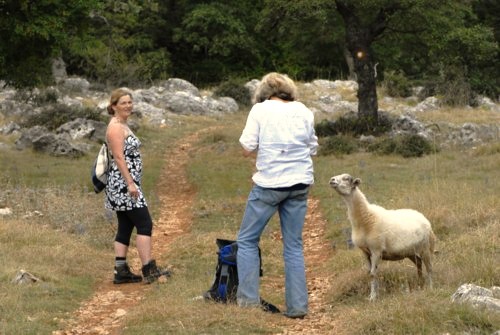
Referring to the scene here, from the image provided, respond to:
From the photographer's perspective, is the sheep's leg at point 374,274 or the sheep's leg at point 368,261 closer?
the sheep's leg at point 374,274

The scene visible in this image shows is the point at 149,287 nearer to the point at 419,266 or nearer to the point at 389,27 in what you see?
the point at 419,266

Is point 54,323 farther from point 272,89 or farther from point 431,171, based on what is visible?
point 431,171

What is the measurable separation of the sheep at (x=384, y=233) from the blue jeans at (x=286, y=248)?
569 mm

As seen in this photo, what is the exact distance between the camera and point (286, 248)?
802 centimetres

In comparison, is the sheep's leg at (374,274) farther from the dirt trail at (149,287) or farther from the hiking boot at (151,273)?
the hiking boot at (151,273)

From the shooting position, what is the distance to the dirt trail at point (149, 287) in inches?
307

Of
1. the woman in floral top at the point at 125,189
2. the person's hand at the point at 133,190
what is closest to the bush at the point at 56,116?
the woman in floral top at the point at 125,189

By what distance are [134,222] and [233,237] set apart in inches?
100

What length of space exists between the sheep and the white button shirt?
60 centimetres

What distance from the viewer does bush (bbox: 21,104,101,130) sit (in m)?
26.9

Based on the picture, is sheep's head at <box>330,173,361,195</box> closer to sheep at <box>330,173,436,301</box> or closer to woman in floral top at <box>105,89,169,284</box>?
sheep at <box>330,173,436,301</box>

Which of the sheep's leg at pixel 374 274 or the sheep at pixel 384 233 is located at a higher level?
the sheep at pixel 384 233

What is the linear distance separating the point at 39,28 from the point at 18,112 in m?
13.6

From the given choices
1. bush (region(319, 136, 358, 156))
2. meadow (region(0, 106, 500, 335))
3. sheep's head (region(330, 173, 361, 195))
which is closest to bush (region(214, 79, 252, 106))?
bush (region(319, 136, 358, 156))
